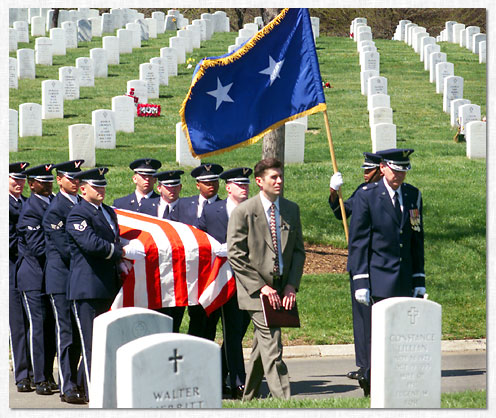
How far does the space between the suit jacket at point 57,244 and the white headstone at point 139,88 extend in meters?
12.7

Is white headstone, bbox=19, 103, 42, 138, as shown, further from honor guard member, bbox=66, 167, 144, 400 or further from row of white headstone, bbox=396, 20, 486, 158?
honor guard member, bbox=66, 167, 144, 400

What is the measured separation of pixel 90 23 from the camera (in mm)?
31594

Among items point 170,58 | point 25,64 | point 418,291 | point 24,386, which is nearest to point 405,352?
point 418,291

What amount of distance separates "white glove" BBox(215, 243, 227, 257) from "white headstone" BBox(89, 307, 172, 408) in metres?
1.86

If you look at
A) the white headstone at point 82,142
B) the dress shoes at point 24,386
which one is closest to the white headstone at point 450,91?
the white headstone at point 82,142

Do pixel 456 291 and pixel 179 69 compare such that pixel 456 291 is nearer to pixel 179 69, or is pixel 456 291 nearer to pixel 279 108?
pixel 279 108

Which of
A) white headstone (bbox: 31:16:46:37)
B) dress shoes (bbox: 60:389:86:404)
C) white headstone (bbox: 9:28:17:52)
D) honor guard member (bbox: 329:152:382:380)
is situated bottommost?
dress shoes (bbox: 60:389:86:404)

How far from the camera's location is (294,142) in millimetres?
16016

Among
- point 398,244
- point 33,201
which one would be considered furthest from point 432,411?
point 33,201

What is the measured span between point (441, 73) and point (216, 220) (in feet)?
51.0

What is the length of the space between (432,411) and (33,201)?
3.64m

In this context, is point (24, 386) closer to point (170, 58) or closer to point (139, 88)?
point (139, 88)

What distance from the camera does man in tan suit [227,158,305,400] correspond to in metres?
6.70

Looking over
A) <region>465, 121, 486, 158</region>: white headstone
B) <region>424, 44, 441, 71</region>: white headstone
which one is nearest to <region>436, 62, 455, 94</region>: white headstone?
<region>424, 44, 441, 71</region>: white headstone
